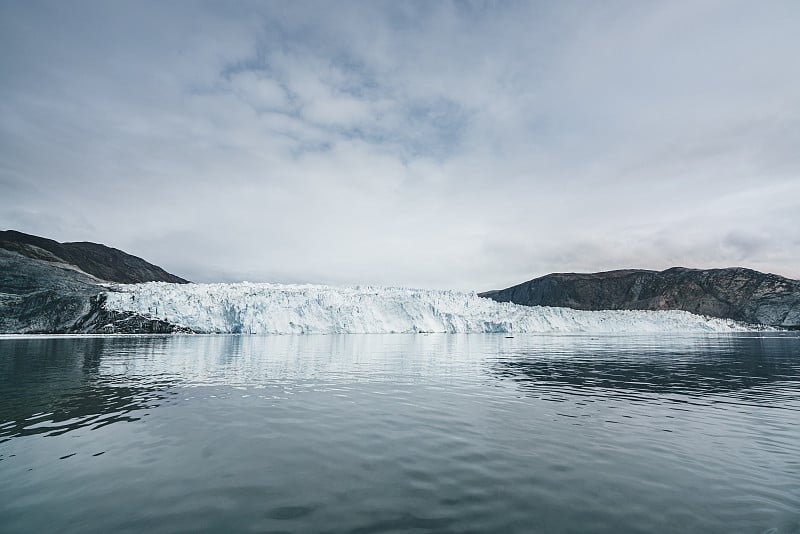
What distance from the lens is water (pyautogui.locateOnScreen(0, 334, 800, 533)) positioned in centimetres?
690

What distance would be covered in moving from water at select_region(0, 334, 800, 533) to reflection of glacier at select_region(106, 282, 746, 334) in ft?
Answer: 225

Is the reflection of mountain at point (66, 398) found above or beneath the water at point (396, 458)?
beneath

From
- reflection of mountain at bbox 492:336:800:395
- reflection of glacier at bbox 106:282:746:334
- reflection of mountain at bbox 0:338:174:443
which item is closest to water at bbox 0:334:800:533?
reflection of mountain at bbox 0:338:174:443

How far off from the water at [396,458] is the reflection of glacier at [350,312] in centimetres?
6864

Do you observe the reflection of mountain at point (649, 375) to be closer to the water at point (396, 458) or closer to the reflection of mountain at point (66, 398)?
the water at point (396, 458)

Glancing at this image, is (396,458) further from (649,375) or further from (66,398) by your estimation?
(649,375)

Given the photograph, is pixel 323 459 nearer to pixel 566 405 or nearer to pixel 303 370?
pixel 566 405

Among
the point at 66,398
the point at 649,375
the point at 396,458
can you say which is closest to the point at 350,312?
the point at 649,375

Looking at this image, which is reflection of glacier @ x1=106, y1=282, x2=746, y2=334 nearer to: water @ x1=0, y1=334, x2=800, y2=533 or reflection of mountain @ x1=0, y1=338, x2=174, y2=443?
reflection of mountain @ x1=0, y1=338, x2=174, y2=443

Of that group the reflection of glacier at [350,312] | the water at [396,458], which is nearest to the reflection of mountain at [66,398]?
the water at [396,458]

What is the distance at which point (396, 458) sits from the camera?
10086 millimetres

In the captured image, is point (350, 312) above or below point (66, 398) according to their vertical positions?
above

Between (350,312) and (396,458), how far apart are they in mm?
90062

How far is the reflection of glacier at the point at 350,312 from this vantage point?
3332 inches
